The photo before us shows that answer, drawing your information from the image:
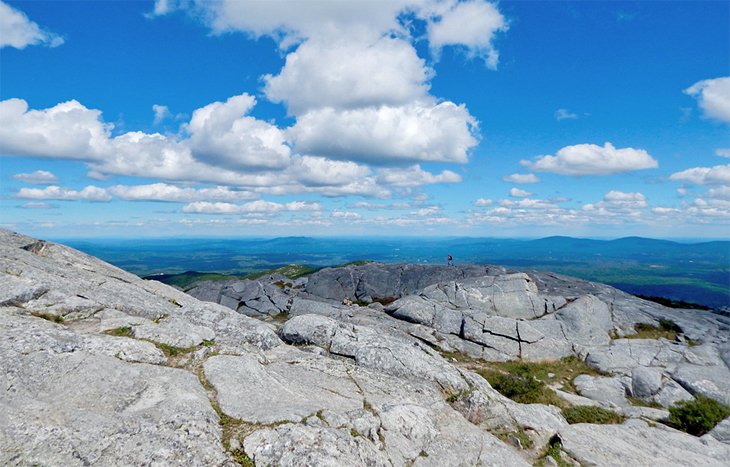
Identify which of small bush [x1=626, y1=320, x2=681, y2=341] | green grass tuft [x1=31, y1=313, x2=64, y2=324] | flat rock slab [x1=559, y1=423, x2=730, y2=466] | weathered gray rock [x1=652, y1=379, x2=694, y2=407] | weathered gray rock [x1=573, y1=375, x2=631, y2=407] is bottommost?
weathered gray rock [x1=573, y1=375, x2=631, y2=407]

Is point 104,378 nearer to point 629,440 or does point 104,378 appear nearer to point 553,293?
point 629,440

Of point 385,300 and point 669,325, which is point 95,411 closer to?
point 669,325

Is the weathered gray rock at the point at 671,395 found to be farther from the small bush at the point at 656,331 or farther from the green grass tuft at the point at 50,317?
the green grass tuft at the point at 50,317

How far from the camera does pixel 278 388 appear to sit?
15.3 metres

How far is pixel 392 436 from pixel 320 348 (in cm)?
888

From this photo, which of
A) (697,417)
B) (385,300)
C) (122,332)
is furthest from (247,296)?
(697,417)

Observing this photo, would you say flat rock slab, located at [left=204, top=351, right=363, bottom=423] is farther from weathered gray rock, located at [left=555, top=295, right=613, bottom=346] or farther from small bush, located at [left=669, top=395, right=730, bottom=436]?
weathered gray rock, located at [left=555, top=295, right=613, bottom=346]

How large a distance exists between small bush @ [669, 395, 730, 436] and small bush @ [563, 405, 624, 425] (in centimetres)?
388

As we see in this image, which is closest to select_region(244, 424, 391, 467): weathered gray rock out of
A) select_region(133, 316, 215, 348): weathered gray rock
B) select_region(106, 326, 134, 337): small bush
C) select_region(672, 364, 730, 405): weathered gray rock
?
select_region(133, 316, 215, 348): weathered gray rock

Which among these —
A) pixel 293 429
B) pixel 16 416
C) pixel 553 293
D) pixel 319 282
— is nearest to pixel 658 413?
pixel 293 429

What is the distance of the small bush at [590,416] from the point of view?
2250cm

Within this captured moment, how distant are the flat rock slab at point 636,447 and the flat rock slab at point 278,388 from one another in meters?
10.8

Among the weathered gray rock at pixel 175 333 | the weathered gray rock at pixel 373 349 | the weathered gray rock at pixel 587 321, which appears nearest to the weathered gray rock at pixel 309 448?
the weathered gray rock at pixel 373 349

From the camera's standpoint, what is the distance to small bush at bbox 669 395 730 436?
23.6 meters
